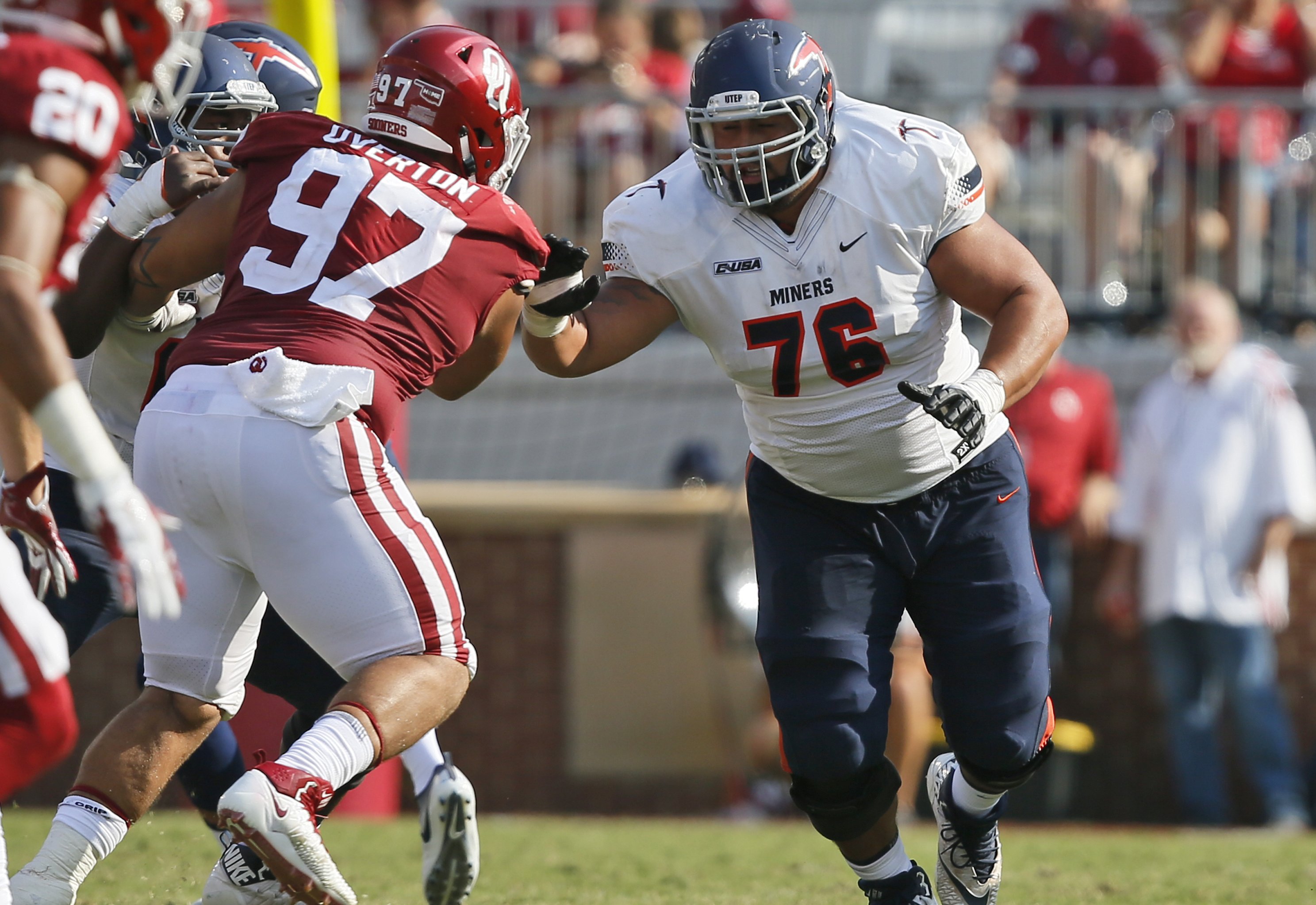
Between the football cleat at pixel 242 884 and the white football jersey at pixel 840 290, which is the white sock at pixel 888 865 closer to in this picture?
the white football jersey at pixel 840 290

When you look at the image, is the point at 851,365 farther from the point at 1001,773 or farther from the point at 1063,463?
the point at 1063,463

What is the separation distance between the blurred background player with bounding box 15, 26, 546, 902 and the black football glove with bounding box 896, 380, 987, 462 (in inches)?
33.5

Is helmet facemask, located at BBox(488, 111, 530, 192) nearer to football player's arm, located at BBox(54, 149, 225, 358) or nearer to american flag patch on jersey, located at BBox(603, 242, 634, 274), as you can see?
american flag patch on jersey, located at BBox(603, 242, 634, 274)

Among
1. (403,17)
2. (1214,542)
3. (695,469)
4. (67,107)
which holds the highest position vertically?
(67,107)

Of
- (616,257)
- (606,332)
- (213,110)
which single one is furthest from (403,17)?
(606,332)

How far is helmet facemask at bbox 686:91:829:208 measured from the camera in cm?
386

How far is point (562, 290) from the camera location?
376cm

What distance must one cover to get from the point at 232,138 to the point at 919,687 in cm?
389

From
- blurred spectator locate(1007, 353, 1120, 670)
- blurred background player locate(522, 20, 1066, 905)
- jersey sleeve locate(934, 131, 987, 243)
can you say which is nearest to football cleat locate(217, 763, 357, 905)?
blurred background player locate(522, 20, 1066, 905)

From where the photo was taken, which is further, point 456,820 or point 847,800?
point 847,800

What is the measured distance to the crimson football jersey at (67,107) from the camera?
106 inches

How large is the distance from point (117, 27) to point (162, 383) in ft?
3.57

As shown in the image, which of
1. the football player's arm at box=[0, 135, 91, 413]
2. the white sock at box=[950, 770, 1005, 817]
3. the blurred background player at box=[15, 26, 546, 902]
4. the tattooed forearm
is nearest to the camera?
the football player's arm at box=[0, 135, 91, 413]

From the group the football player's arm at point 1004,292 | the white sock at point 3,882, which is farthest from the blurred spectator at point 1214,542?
the white sock at point 3,882
